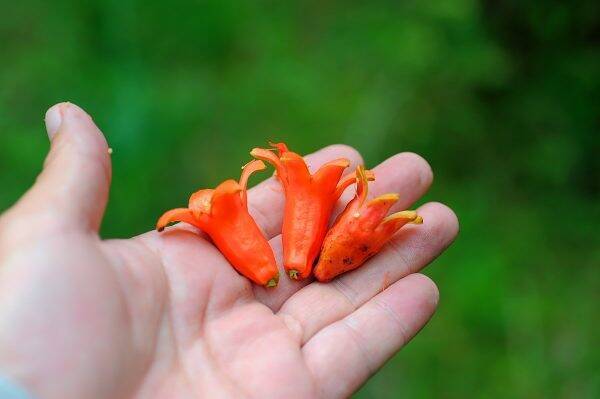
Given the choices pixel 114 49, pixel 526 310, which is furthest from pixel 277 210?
pixel 114 49

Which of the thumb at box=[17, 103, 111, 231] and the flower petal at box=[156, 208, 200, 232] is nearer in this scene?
the thumb at box=[17, 103, 111, 231]

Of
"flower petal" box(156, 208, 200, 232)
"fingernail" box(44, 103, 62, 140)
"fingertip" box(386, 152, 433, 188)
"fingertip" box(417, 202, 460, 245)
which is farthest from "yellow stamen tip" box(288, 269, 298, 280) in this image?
"fingernail" box(44, 103, 62, 140)

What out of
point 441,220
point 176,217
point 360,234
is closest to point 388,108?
point 441,220

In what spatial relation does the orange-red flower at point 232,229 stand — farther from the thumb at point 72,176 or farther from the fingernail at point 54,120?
the fingernail at point 54,120

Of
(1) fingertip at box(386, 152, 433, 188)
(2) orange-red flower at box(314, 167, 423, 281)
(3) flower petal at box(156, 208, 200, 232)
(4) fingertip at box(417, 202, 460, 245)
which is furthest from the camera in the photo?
(1) fingertip at box(386, 152, 433, 188)

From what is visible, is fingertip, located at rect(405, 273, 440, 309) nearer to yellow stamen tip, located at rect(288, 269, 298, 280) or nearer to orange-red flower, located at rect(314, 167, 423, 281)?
orange-red flower, located at rect(314, 167, 423, 281)

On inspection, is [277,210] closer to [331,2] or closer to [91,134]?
[91,134]

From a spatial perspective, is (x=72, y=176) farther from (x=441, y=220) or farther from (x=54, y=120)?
(x=441, y=220)
